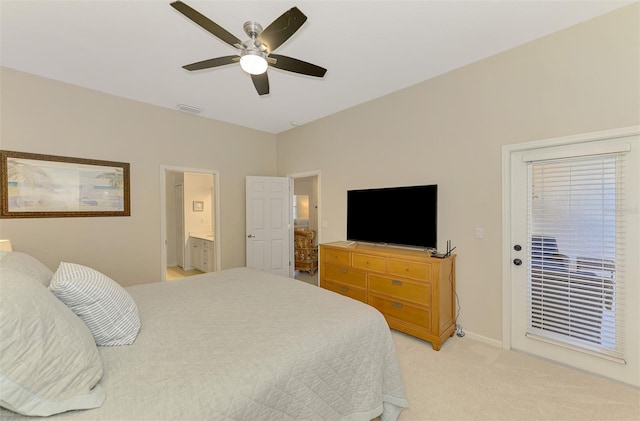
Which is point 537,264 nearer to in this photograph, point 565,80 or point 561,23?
point 565,80

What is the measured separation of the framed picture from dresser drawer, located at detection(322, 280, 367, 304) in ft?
9.40

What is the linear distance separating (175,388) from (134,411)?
131 mm

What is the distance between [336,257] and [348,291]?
1.46 ft

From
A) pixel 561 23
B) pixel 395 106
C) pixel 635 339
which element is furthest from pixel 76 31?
pixel 635 339

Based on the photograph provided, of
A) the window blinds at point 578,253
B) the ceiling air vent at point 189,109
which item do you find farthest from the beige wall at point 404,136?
the window blinds at point 578,253

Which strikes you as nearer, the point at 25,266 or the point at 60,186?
the point at 25,266

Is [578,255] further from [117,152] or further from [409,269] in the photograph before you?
[117,152]

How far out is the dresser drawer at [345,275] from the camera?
3163mm

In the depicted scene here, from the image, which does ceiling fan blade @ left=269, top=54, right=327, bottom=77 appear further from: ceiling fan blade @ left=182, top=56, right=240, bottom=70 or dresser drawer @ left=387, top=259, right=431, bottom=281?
dresser drawer @ left=387, top=259, right=431, bottom=281

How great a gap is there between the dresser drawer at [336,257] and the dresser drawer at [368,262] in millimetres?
113

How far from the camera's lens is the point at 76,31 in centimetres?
224

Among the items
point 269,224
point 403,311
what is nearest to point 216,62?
point 403,311

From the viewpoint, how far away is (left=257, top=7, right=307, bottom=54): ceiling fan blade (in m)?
1.55

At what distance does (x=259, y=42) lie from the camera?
1.87m
